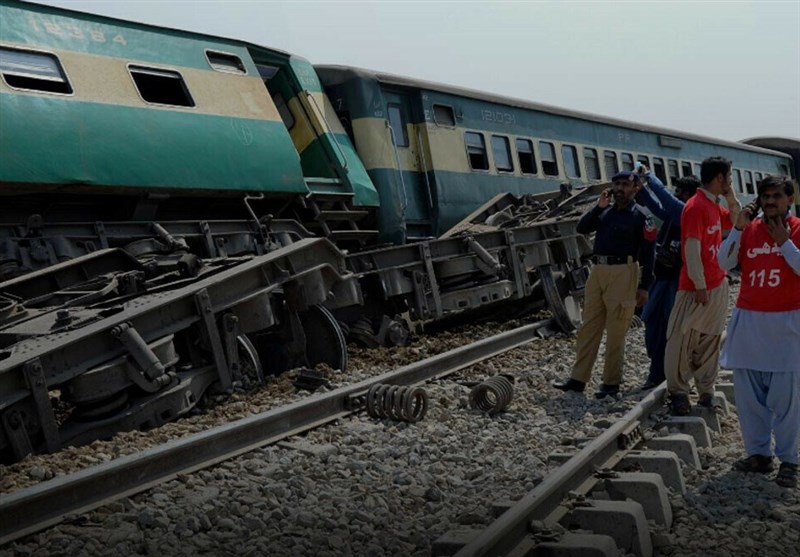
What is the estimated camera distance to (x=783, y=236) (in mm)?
5168

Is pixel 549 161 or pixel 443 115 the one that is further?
pixel 549 161

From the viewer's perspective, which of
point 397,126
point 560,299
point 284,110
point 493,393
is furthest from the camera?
point 397,126

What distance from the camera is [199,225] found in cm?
889

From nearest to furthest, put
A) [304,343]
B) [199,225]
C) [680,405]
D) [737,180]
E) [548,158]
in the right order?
1. [680,405]
2. [304,343]
3. [199,225]
4. [548,158]
5. [737,180]

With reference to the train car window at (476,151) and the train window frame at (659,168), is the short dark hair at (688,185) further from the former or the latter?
the train window frame at (659,168)

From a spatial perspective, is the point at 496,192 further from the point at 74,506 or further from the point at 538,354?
the point at 74,506

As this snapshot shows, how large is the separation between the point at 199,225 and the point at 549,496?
5.54 metres

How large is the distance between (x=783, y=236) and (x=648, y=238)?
2326 mm

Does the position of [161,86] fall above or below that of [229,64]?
below

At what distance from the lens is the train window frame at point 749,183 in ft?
81.3

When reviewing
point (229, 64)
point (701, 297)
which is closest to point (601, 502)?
point (701, 297)

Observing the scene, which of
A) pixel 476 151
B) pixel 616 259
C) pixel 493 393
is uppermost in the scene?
pixel 476 151

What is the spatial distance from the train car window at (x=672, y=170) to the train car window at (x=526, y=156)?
6284mm

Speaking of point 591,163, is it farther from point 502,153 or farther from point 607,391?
point 607,391
